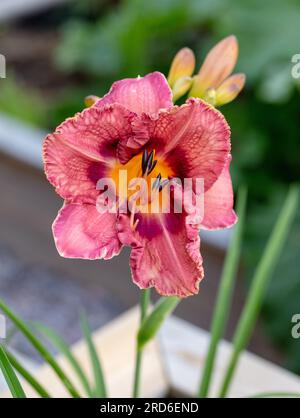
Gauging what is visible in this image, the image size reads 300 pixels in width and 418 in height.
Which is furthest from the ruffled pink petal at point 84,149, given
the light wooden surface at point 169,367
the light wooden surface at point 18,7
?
the light wooden surface at point 18,7

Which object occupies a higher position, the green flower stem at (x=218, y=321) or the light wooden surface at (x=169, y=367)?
the green flower stem at (x=218, y=321)

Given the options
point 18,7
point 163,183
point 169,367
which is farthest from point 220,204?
point 18,7

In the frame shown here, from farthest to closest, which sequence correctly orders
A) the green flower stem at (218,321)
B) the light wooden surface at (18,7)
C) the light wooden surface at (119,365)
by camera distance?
the light wooden surface at (18,7), the light wooden surface at (119,365), the green flower stem at (218,321)

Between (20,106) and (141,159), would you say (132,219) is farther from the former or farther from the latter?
(20,106)

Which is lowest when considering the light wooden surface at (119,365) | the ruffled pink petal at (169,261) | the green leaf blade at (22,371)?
the light wooden surface at (119,365)

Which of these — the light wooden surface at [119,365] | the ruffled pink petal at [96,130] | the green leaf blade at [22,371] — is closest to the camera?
the ruffled pink petal at [96,130]

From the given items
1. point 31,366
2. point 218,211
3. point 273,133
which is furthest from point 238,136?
point 218,211

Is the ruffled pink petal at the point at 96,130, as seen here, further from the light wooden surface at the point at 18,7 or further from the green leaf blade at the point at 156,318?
the light wooden surface at the point at 18,7
